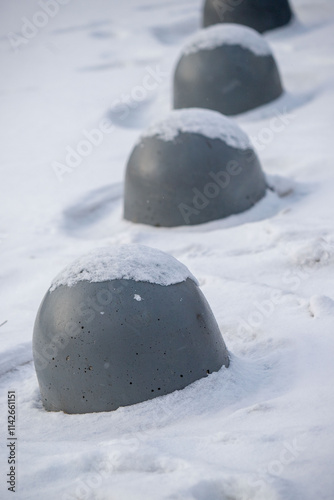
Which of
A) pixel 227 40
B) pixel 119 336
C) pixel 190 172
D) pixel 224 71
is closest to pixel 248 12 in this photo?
pixel 227 40

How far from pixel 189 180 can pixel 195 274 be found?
3.27ft

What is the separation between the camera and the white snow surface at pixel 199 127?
5.20m

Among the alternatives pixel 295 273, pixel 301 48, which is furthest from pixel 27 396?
pixel 301 48

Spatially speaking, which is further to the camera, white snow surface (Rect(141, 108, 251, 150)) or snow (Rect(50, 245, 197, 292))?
white snow surface (Rect(141, 108, 251, 150))

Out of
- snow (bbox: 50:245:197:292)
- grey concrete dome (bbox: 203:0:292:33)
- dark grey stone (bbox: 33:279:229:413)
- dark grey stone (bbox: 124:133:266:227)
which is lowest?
grey concrete dome (bbox: 203:0:292:33)

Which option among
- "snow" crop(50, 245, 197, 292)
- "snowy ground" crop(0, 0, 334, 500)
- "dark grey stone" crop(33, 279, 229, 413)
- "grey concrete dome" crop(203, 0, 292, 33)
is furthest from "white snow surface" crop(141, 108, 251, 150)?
"grey concrete dome" crop(203, 0, 292, 33)

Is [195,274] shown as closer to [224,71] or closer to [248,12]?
[224,71]

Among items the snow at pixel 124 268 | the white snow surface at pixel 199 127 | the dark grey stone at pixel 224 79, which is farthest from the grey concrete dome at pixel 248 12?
the snow at pixel 124 268

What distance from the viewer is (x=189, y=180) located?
202 inches

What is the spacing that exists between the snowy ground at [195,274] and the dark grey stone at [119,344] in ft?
0.26

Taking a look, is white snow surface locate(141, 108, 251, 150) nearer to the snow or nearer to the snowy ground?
the snowy ground

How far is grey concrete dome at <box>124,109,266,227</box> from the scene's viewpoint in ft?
16.8

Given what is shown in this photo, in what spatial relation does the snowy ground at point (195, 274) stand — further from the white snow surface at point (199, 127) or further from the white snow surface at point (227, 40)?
the white snow surface at point (227, 40)

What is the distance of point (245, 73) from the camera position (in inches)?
289
